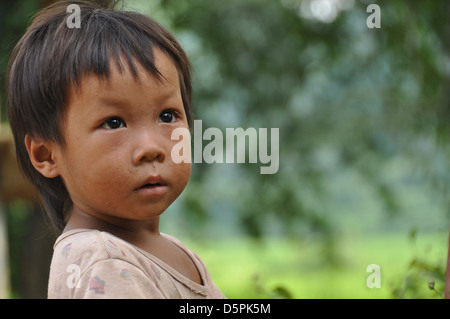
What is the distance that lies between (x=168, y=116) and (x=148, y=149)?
6.5 inches

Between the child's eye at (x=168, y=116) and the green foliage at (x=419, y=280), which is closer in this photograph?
the child's eye at (x=168, y=116)

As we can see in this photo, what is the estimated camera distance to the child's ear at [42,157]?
1553mm

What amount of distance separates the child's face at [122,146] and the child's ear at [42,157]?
0.09m

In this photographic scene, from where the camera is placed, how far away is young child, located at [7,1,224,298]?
4.46ft

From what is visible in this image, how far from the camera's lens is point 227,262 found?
1012 cm

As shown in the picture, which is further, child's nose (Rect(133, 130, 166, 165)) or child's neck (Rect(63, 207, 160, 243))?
child's neck (Rect(63, 207, 160, 243))

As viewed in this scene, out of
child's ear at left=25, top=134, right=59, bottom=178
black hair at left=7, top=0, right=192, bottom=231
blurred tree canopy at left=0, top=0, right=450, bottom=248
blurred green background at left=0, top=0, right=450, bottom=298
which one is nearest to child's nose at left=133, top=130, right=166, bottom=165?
black hair at left=7, top=0, right=192, bottom=231

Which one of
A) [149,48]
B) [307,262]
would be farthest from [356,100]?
[149,48]

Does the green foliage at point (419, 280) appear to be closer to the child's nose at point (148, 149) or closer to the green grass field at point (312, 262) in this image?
the green grass field at point (312, 262)

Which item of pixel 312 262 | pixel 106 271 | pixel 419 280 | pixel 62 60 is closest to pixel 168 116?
pixel 62 60

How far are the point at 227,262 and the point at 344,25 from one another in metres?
5.92

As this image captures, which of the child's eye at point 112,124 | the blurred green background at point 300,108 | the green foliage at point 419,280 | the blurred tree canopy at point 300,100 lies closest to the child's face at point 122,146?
the child's eye at point 112,124

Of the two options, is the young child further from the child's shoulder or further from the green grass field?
the green grass field

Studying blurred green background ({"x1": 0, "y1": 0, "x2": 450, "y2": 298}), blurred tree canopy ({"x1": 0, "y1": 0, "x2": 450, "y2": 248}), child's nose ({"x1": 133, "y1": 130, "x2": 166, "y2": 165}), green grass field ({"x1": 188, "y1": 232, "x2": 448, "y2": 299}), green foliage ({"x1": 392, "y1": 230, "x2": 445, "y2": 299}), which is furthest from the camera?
green grass field ({"x1": 188, "y1": 232, "x2": 448, "y2": 299})
